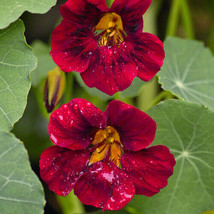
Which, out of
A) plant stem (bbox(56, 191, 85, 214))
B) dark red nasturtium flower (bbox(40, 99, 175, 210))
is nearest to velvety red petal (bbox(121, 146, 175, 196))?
dark red nasturtium flower (bbox(40, 99, 175, 210))

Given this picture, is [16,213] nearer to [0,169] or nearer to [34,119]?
[0,169]

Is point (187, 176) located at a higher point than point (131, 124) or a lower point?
lower

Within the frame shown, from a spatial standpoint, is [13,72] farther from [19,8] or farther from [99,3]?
[99,3]

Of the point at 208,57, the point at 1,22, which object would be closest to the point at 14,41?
the point at 1,22

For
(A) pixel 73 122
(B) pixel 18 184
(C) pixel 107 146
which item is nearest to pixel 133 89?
(C) pixel 107 146

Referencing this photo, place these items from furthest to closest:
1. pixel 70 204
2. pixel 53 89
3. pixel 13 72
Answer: pixel 70 204, pixel 53 89, pixel 13 72

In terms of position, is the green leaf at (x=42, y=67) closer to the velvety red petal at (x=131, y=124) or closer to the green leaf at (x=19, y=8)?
the green leaf at (x=19, y=8)
